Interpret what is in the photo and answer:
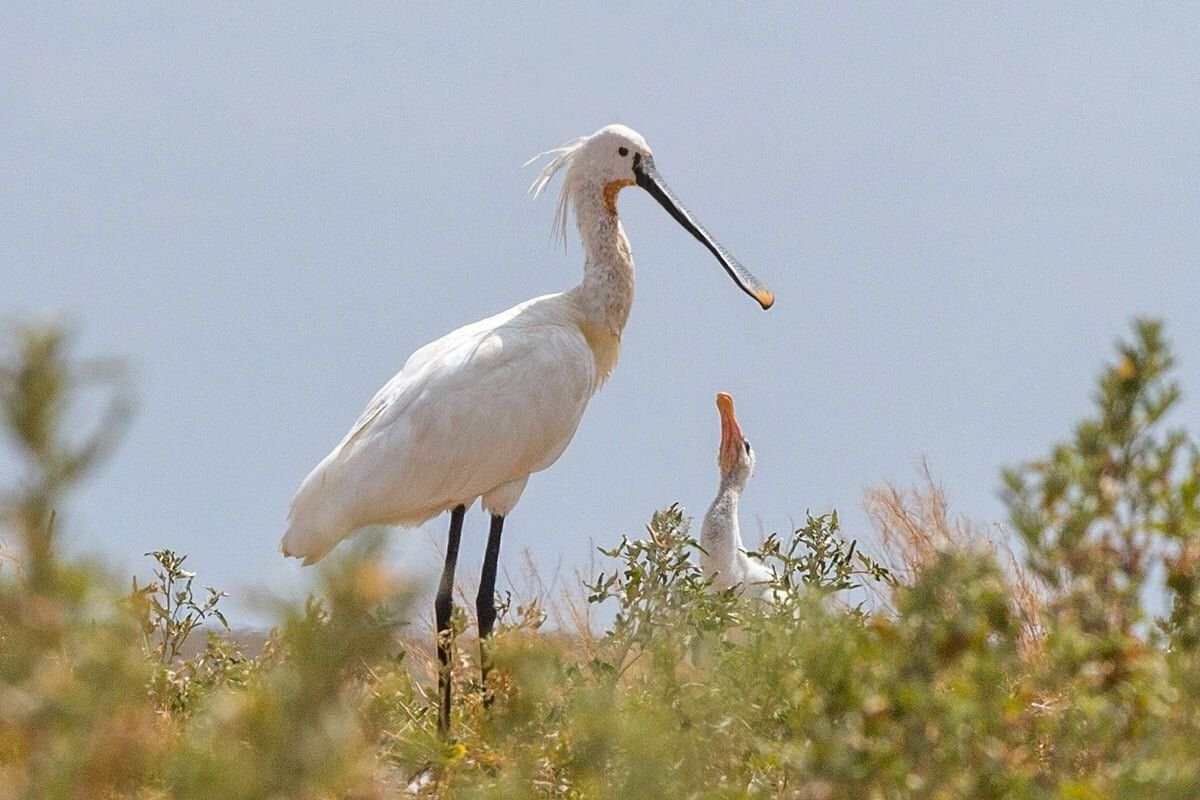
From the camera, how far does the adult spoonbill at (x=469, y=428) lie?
6758 millimetres

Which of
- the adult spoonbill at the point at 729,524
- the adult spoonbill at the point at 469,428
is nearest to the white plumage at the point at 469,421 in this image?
the adult spoonbill at the point at 469,428

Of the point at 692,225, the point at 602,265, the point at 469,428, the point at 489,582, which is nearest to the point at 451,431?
the point at 469,428

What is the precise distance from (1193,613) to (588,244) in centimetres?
530

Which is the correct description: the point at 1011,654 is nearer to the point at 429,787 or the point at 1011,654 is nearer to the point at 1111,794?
the point at 1111,794

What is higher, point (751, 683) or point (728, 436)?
point (728, 436)

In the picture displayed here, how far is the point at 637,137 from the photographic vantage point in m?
8.47

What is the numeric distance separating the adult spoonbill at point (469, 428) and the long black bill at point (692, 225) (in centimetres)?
81

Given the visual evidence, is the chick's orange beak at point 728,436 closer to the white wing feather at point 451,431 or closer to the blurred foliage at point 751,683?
the white wing feather at point 451,431

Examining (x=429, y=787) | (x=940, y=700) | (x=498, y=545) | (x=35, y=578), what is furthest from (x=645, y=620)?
(x=35, y=578)

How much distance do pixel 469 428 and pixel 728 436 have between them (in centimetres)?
355

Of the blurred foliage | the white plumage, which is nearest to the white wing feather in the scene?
the white plumage

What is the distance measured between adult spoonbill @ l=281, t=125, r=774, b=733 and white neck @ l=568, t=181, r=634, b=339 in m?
0.01

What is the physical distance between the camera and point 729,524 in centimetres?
934

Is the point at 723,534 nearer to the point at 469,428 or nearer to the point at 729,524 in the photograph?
the point at 729,524
